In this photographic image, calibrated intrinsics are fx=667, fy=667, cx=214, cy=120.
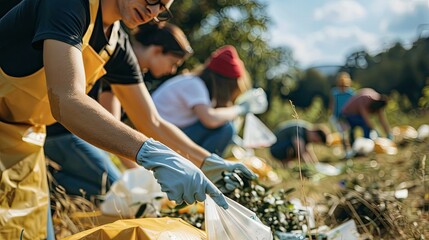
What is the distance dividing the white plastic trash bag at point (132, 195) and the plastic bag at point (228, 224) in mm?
861

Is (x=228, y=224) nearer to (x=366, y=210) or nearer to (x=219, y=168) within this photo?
(x=219, y=168)

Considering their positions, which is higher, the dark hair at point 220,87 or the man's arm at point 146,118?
the man's arm at point 146,118

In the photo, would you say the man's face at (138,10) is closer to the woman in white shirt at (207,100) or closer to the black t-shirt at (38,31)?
the black t-shirt at (38,31)

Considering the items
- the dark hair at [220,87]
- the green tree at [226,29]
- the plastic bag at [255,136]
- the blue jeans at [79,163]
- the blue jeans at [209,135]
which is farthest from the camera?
the green tree at [226,29]

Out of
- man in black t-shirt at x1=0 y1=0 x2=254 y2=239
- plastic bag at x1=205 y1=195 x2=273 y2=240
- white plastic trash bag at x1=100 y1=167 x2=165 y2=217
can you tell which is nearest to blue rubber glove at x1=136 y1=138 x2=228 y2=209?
man in black t-shirt at x1=0 y1=0 x2=254 y2=239

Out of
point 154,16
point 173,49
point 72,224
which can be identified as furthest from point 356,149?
point 154,16

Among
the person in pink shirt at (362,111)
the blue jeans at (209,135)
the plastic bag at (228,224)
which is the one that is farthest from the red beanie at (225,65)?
the person in pink shirt at (362,111)

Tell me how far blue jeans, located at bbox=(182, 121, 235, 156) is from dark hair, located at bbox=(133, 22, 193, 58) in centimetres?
72

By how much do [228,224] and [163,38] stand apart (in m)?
2.08

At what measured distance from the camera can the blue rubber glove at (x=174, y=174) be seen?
1508mm

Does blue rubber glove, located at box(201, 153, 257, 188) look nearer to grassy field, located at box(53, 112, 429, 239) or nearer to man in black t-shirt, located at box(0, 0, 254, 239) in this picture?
man in black t-shirt, located at box(0, 0, 254, 239)

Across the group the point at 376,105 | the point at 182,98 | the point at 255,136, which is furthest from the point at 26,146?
the point at 376,105

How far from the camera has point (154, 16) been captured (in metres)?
1.95

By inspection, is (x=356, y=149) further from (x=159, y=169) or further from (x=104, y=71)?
(x=159, y=169)
